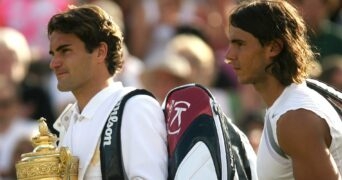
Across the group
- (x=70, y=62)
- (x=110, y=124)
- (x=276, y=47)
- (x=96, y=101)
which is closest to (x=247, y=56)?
(x=276, y=47)

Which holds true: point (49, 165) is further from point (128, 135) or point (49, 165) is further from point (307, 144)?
point (307, 144)

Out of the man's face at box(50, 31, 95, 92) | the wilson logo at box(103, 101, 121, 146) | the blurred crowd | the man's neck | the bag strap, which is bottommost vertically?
the blurred crowd

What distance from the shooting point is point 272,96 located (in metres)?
7.46

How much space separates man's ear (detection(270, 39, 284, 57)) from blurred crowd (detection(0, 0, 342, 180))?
10.9 ft

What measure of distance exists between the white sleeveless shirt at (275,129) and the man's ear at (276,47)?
0.20 meters

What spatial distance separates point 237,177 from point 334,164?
0.62m

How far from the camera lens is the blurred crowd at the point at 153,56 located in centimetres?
1143

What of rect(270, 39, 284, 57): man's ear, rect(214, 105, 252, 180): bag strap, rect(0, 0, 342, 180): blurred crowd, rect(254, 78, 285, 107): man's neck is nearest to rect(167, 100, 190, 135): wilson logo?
rect(214, 105, 252, 180): bag strap

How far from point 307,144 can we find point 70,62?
1561 mm

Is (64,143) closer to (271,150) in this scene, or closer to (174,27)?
(271,150)

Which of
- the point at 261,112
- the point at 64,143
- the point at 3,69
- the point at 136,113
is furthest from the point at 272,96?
the point at 3,69

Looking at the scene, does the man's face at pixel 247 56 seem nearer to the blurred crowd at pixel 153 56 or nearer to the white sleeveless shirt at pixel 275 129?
the white sleeveless shirt at pixel 275 129

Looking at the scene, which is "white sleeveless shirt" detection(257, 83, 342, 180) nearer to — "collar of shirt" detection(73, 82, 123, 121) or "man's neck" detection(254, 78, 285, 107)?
"man's neck" detection(254, 78, 285, 107)

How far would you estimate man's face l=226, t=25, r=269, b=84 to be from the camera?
24.4 feet
